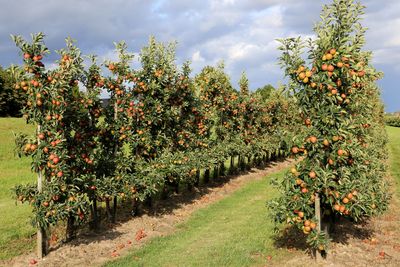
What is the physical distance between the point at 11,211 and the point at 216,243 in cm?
1067

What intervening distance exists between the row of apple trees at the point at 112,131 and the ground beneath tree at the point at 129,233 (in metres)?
0.68

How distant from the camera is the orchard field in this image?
30.3ft

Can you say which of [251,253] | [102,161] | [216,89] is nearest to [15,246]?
[102,161]

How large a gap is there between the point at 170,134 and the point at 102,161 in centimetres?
472

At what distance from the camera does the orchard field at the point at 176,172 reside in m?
9.23

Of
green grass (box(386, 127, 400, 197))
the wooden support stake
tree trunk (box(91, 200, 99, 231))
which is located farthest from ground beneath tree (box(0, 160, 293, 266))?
green grass (box(386, 127, 400, 197))

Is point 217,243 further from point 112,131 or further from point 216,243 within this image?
point 112,131

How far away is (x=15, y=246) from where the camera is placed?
1209 cm

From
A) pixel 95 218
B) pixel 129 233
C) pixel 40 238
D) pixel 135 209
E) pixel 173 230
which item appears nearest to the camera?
pixel 40 238

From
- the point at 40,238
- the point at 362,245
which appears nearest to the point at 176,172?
the point at 40,238

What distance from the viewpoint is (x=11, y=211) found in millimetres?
16672

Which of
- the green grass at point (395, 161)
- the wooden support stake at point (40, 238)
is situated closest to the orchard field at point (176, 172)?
the wooden support stake at point (40, 238)

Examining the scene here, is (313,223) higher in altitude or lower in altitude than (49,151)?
lower

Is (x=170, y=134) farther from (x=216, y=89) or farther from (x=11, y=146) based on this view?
(x=11, y=146)
